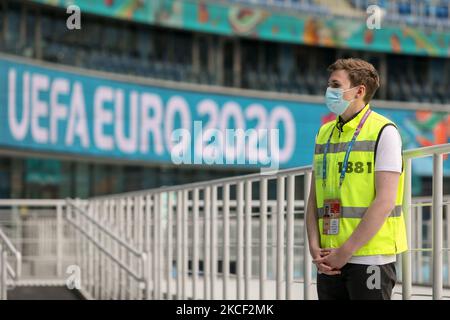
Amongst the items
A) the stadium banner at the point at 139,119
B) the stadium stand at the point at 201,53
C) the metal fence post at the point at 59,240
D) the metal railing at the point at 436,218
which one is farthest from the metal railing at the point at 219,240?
the stadium stand at the point at 201,53

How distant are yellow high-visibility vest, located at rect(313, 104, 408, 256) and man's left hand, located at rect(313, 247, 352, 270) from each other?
0.26 ft

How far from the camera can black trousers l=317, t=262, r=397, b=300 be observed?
4.77 meters

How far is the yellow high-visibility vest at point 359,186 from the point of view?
482 centimetres

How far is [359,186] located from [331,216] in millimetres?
223

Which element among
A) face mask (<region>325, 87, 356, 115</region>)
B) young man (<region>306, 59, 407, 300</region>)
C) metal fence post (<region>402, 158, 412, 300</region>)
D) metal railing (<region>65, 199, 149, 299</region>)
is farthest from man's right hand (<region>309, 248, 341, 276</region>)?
metal railing (<region>65, 199, 149, 299</region>)

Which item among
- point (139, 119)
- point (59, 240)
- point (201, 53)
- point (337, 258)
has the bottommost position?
point (59, 240)

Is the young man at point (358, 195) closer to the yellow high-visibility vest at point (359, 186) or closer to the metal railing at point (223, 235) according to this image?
the yellow high-visibility vest at point (359, 186)

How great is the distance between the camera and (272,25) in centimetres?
3325

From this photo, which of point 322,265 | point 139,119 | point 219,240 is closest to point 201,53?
point 139,119

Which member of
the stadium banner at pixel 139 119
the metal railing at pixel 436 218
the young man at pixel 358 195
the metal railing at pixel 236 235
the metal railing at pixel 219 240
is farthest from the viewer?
the stadium banner at pixel 139 119

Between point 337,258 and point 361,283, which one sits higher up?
point 337,258

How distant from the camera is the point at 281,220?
7602 millimetres

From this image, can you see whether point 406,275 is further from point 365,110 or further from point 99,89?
point 99,89

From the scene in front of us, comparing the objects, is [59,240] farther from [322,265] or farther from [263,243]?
[322,265]
